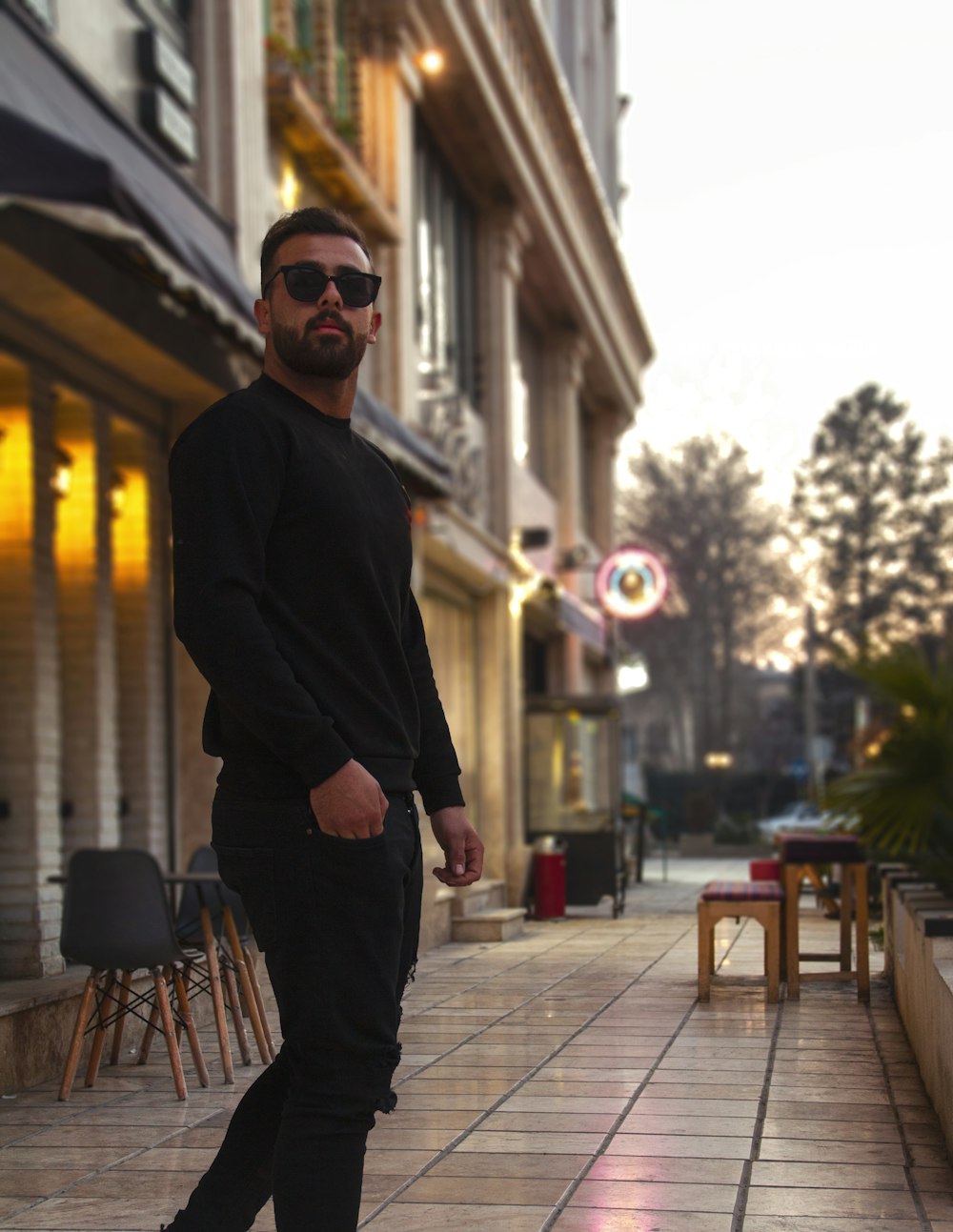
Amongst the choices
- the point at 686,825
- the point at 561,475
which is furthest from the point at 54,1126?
the point at 686,825

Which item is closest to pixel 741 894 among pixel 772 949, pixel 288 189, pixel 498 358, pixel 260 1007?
pixel 772 949

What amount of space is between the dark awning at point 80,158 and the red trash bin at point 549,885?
7571mm

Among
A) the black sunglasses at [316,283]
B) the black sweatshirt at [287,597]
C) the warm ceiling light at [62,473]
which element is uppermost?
the warm ceiling light at [62,473]

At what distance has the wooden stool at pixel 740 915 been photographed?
10195mm

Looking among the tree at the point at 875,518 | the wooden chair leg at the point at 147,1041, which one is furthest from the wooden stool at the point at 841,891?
the tree at the point at 875,518

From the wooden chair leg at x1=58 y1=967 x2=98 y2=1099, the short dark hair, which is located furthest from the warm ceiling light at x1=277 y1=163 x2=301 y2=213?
the short dark hair

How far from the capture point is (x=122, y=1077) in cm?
779

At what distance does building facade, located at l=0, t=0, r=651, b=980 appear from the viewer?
30.3 ft

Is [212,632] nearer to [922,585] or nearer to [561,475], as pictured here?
[561,475]

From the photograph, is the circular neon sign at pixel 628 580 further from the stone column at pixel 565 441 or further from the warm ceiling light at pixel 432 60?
the warm ceiling light at pixel 432 60

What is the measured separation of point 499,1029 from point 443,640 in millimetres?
10934

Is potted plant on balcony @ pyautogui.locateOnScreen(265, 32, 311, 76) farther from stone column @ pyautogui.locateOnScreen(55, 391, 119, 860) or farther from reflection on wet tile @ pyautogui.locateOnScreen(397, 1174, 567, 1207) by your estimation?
reflection on wet tile @ pyautogui.locateOnScreen(397, 1174, 567, 1207)

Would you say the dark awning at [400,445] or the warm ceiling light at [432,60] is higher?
the warm ceiling light at [432,60]

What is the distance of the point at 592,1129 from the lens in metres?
6.32
